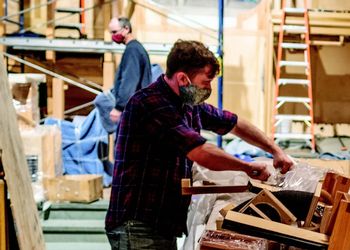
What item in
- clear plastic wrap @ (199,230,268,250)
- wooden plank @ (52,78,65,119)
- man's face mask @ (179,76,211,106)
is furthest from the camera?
wooden plank @ (52,78,65,119)

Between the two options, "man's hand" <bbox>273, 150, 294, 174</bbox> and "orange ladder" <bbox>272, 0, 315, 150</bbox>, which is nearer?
"man's hand" <bbox>273, 150, 294, 174</bbox>

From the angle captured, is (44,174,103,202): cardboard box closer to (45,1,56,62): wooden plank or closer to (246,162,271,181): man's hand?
(45,1,56,62): wooden plank

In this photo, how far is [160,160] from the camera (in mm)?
1684

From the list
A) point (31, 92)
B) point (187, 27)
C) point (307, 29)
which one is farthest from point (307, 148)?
point (31, 92)

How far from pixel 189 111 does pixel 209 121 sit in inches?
9.4

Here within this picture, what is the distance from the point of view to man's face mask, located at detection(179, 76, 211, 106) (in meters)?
1.71

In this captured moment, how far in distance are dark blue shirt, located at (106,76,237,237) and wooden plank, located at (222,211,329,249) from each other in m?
0.42

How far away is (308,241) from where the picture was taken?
1.23 metres

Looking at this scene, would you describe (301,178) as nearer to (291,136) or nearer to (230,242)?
(230,242)

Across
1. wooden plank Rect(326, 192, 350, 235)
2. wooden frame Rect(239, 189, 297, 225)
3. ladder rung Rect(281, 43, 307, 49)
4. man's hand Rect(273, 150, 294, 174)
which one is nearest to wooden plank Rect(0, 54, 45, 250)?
wooden frame Rect(239, 189, 297, 225)

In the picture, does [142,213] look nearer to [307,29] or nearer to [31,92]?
[31,92]

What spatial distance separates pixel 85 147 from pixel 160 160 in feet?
10.5

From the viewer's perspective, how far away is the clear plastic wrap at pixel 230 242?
1379 mm

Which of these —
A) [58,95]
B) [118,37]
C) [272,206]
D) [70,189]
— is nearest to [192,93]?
[272,206]
